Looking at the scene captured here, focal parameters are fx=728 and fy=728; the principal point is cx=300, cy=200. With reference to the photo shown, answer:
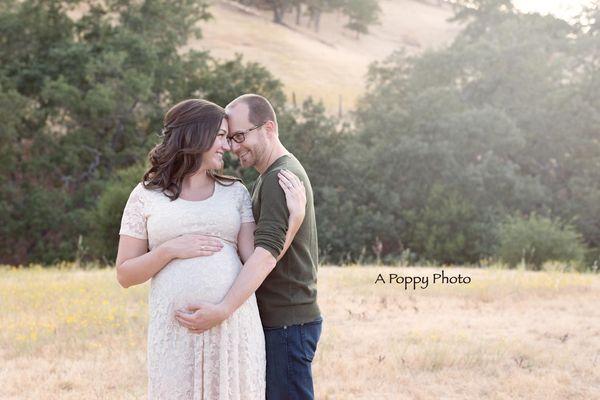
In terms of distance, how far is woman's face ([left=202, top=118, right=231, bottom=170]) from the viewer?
381cm

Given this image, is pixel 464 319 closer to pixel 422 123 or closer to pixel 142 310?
pixel 142 310

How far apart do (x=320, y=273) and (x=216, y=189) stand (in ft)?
30.7

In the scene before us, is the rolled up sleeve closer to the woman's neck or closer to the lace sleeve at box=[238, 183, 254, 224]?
the lace sleeve at box=[238, 183, 254, 224]

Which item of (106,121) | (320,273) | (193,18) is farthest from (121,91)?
(320,273)

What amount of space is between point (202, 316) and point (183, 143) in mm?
897

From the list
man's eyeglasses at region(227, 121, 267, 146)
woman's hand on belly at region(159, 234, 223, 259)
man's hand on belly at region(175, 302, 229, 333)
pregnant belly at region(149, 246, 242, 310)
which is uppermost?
man's eyeglasses at region(227, 121, 267, 146)

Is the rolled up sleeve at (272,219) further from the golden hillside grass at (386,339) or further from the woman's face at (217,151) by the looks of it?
the golden hillside grass at (386,339)

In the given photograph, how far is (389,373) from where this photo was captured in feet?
23.3

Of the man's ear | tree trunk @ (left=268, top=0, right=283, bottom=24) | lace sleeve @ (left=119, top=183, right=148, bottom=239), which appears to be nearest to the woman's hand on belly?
lace sleeve @ (left=119, top=183, right=148, bottom=239)

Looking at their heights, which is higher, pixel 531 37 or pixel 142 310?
pixel 531 37

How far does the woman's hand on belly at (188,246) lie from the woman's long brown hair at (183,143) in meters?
0.22

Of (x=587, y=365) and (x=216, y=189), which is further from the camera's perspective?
(x=587, y=365)

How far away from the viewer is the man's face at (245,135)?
3.91m

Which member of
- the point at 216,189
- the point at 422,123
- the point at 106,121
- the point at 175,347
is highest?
the point at 216,189
